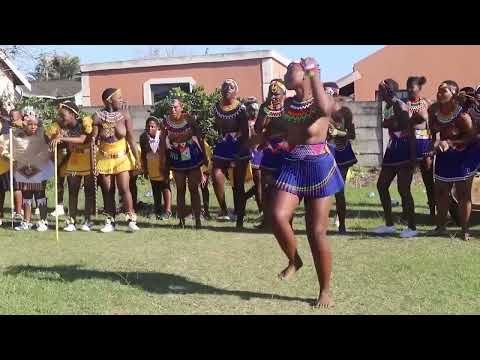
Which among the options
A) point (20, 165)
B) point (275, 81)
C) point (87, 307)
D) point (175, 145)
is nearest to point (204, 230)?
point (175, 145)

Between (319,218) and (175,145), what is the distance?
439cm

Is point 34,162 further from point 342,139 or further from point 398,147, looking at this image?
point 398,147

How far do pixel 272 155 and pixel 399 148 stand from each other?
1.67 meters

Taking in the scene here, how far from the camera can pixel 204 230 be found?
29.3ft

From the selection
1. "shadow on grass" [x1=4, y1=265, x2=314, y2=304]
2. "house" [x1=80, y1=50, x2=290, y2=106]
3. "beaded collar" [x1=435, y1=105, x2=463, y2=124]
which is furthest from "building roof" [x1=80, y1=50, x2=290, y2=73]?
"shadow on grass" [x1=4, y1=265, x2=314, y2=304]

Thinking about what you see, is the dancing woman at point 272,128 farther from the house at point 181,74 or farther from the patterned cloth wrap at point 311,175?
the house at point 181,74

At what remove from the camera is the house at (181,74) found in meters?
20.9

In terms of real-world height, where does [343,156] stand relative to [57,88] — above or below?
below

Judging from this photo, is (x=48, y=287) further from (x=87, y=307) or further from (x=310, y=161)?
(x=310, y=161)

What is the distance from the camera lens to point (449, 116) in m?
7.62

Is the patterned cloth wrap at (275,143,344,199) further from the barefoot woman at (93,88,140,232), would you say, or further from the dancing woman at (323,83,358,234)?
the barefoot woman at (93,88,140,232)

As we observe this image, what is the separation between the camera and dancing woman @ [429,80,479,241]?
7547mm

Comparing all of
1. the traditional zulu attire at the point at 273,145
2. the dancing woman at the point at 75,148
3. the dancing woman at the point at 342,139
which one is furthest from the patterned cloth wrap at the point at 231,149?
the dancing woman at the point at 75,148

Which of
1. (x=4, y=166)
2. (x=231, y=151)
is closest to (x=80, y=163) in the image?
(x=4, y=166)
